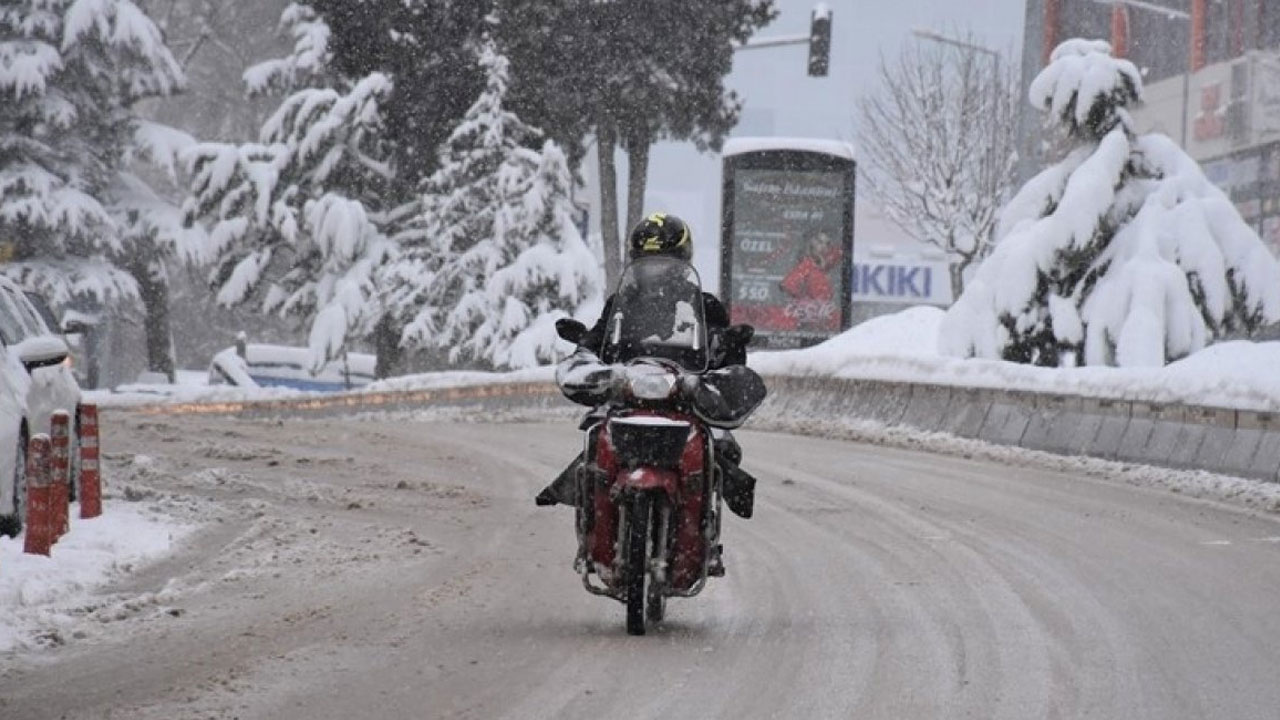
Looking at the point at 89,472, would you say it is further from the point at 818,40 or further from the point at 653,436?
the point at 818,40

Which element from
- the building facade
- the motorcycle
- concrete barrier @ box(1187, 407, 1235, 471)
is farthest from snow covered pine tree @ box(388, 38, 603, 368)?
the motorcycle

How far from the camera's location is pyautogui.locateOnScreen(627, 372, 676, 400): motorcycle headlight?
352 inches

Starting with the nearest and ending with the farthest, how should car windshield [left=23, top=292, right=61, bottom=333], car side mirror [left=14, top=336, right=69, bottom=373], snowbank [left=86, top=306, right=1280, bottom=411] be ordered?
1. car side mirror [left=14, top=336, right=69, bottom=373]
2. car windshield [left=23, top=292, right=61, bottom=333]
3. snowbank [left=86, top=306, right=1280, bottom=411]

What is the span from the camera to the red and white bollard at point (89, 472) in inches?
535

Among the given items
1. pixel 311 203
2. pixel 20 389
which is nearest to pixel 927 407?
pixel 20 389

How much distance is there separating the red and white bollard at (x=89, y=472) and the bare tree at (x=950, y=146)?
145 feet

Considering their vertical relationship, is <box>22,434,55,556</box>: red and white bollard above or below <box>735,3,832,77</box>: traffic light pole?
below

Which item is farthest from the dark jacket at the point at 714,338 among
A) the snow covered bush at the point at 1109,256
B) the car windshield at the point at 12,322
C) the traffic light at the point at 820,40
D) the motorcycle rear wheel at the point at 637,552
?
the traffic light at the point at 820,40

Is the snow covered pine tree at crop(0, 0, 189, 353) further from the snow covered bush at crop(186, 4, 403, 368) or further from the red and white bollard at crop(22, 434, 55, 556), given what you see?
the red and white bollard at crop(22, 434, 55, 556)

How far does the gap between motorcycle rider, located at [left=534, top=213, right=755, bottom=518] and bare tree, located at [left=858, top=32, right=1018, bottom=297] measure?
47.2m

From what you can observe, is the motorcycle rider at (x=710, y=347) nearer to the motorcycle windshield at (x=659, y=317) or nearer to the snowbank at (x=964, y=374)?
the motorcycle windshield at (x=659, y=317)

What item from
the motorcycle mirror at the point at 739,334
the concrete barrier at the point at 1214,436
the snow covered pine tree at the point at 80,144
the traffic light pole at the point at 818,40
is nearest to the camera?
the motorcycle mirror at the point at 739,334

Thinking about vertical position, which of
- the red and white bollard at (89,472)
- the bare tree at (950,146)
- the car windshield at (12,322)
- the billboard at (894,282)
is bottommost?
the red and white bollard at (89,472)

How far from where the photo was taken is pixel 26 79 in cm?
4291
